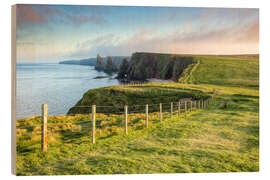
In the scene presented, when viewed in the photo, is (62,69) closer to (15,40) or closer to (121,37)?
(15,40)

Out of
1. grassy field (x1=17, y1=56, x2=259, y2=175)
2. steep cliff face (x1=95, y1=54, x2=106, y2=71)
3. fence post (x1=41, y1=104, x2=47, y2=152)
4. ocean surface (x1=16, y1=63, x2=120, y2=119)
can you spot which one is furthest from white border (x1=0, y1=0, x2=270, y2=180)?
steep cliff face (x1=95, y1=54, x2=106, y2=71)

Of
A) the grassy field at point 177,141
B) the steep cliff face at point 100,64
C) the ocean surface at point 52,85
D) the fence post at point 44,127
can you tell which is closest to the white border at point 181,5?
the grassy field at point 177,141

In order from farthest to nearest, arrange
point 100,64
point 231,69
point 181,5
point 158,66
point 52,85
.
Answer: point 158,66 < point 231,69 < point 100,64 < point 181,5 < point 52,85

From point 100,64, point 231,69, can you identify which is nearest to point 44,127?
point 100,64

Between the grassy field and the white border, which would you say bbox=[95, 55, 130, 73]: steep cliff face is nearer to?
the grassy field

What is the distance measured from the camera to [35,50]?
574 centimetres

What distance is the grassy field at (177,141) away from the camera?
5156 mm

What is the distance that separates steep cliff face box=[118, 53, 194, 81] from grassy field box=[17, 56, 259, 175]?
376 mm

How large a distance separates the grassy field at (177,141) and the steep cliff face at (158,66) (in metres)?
0.38

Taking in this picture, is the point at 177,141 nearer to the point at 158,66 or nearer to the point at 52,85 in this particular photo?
the point at 158,66

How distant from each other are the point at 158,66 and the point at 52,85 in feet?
11.1

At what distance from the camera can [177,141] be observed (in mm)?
6238
